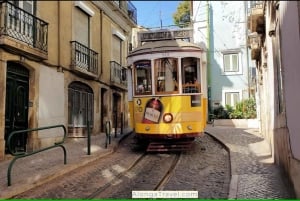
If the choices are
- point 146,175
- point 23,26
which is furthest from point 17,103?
point 146,175

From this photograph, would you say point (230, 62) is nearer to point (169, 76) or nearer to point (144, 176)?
point (144, 176)

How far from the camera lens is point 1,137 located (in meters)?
6.87

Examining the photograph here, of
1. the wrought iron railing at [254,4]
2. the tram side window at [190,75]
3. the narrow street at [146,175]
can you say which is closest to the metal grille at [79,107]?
the narrow street at [146,175]

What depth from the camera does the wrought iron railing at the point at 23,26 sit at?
707cm

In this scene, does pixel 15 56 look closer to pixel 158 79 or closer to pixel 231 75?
pixel 158 79

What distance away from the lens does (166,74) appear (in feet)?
22.3

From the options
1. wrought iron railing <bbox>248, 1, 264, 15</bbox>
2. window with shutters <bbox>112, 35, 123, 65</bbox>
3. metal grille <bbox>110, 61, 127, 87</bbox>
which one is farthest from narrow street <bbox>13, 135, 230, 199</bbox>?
wrought iron railing <bbox>248, 1, 264, 15</bbox>

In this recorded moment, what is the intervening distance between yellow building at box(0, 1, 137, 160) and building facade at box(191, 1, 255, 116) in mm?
1486

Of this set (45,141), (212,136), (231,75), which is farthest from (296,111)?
(45,141)

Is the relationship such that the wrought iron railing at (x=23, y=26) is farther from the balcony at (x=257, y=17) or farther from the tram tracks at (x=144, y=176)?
the balcony at (x=257, y=17)

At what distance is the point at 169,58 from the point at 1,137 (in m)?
3.19

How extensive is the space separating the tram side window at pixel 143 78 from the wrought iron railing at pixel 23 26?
7.58ft

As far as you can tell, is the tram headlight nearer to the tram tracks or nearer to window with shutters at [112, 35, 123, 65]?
the tram tracks

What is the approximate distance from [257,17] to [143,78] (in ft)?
7.51
